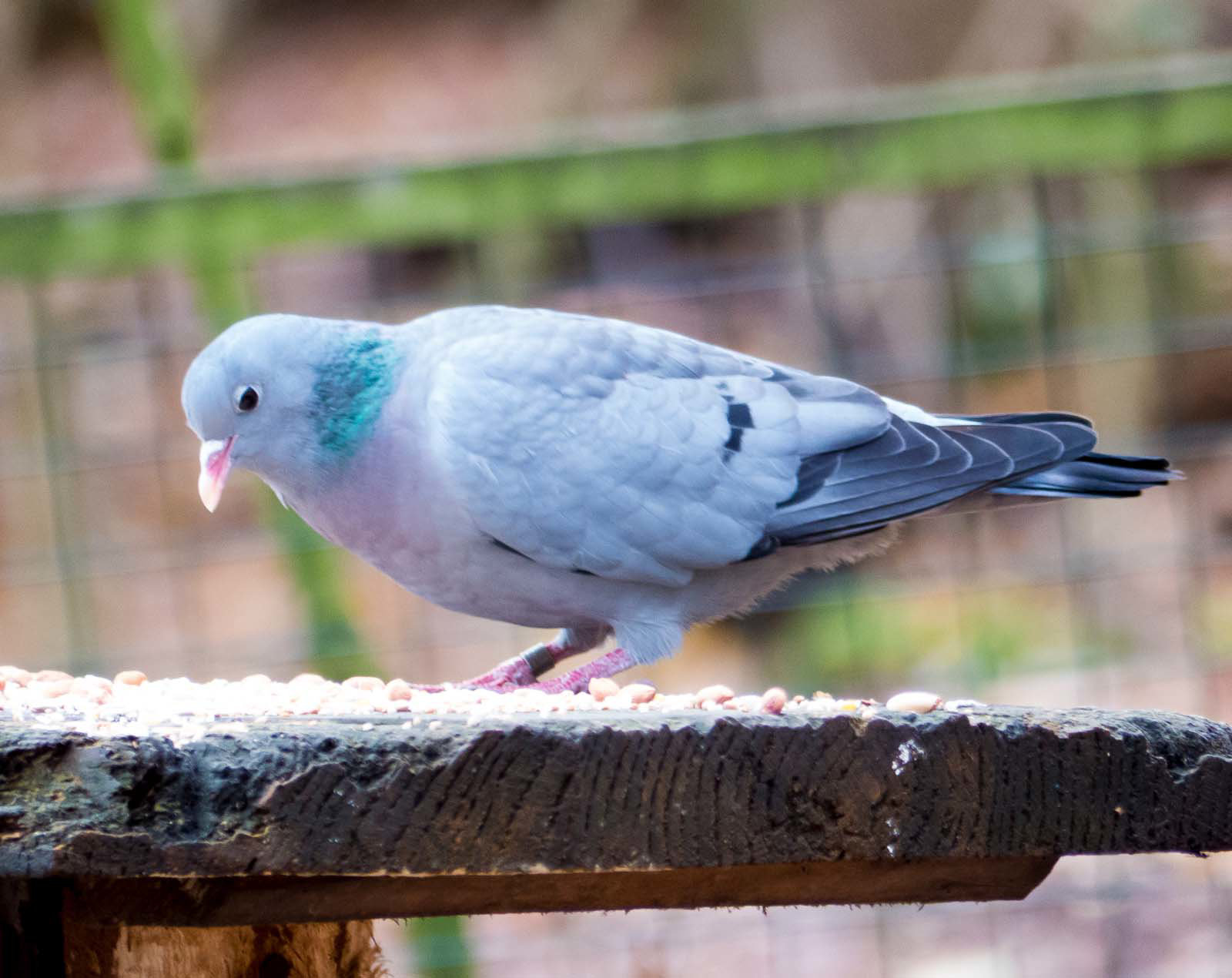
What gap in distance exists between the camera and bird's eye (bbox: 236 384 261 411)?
2.78m

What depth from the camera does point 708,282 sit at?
182 inches

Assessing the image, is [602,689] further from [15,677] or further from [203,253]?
[203,253]

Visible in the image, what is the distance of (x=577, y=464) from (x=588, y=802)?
1418 millimetres

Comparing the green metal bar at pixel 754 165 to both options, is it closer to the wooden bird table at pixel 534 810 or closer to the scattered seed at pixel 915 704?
the scattered seed at pixel 915 704

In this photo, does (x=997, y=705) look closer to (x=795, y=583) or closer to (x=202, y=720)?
(x=202, y=720)

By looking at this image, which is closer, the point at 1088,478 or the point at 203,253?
the point at 1088,478

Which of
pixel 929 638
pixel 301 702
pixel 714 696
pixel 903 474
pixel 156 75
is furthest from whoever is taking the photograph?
pixel 929 638

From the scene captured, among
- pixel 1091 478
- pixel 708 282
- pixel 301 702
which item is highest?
pixel 708 282

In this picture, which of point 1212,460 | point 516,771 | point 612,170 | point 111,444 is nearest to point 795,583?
point 612,170

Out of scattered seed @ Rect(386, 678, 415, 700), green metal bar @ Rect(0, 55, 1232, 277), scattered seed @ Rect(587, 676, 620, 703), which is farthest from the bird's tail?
scattered seed @ Rect(386, 678, 415, 700)

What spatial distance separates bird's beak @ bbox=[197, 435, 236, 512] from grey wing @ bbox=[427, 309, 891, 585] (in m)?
0.40

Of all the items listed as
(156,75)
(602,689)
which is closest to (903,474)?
(602,689)

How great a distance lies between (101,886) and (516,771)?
1.41ft

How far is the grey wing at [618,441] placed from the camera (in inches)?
107
